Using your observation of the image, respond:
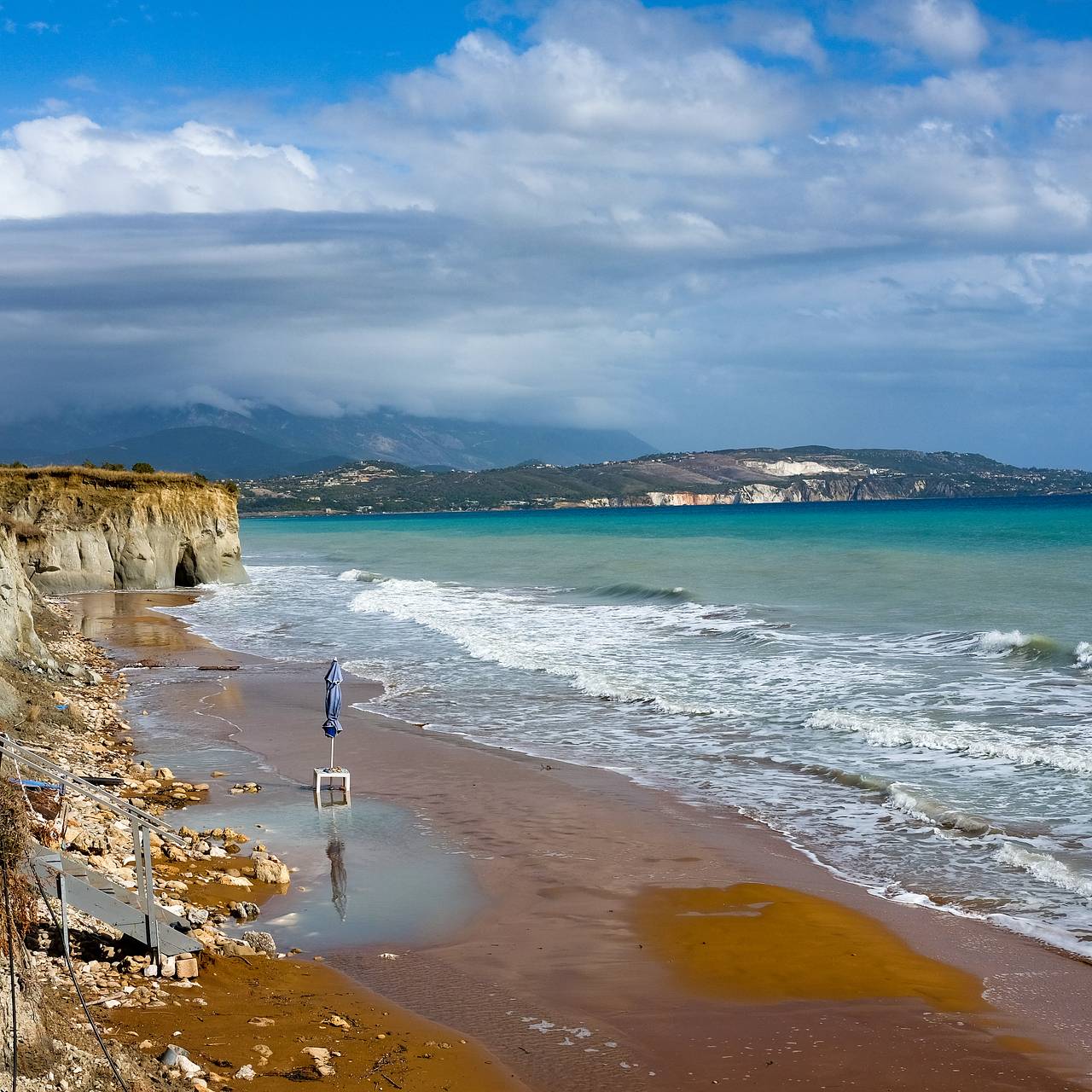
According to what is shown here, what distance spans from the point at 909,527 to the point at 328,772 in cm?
8956

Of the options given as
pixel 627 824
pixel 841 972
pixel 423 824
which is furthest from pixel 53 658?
pixel 841 972

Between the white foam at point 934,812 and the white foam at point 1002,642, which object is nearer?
the white foam at point 934,812

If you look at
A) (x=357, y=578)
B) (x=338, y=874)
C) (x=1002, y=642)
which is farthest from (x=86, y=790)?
(x=357, y=578)

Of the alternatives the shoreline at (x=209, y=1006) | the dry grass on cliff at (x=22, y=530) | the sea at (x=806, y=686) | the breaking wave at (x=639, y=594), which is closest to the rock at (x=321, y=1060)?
the shoreline at (x=209, y=1006)

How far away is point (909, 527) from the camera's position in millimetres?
96562

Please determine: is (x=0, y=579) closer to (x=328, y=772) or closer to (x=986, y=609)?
(x=328, y=772)

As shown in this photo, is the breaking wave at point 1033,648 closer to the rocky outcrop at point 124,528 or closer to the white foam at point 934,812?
the white foam at point 934,812

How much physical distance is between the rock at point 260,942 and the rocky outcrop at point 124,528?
3734 cm

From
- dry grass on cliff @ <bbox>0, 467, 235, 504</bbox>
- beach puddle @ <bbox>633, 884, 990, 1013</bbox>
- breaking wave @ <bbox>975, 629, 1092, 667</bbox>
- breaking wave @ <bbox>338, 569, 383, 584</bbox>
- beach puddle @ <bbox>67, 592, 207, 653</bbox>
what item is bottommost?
beach puddle @ <bbox>633, 884, 990, 1013</bbox>

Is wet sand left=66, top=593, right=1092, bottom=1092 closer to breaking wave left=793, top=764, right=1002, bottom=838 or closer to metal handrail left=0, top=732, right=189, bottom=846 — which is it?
breaking wave left=793, top=764, right=1002, bottom=838

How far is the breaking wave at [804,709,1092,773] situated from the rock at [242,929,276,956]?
1082cm

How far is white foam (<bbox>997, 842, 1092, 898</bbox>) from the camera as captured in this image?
35.6ft

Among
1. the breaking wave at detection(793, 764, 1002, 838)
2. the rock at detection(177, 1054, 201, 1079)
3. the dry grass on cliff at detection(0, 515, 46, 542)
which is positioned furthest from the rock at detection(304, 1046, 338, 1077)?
the dry grass on cliff at detection(0, 515, 46, 542)

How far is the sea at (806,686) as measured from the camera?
41.0 ft
